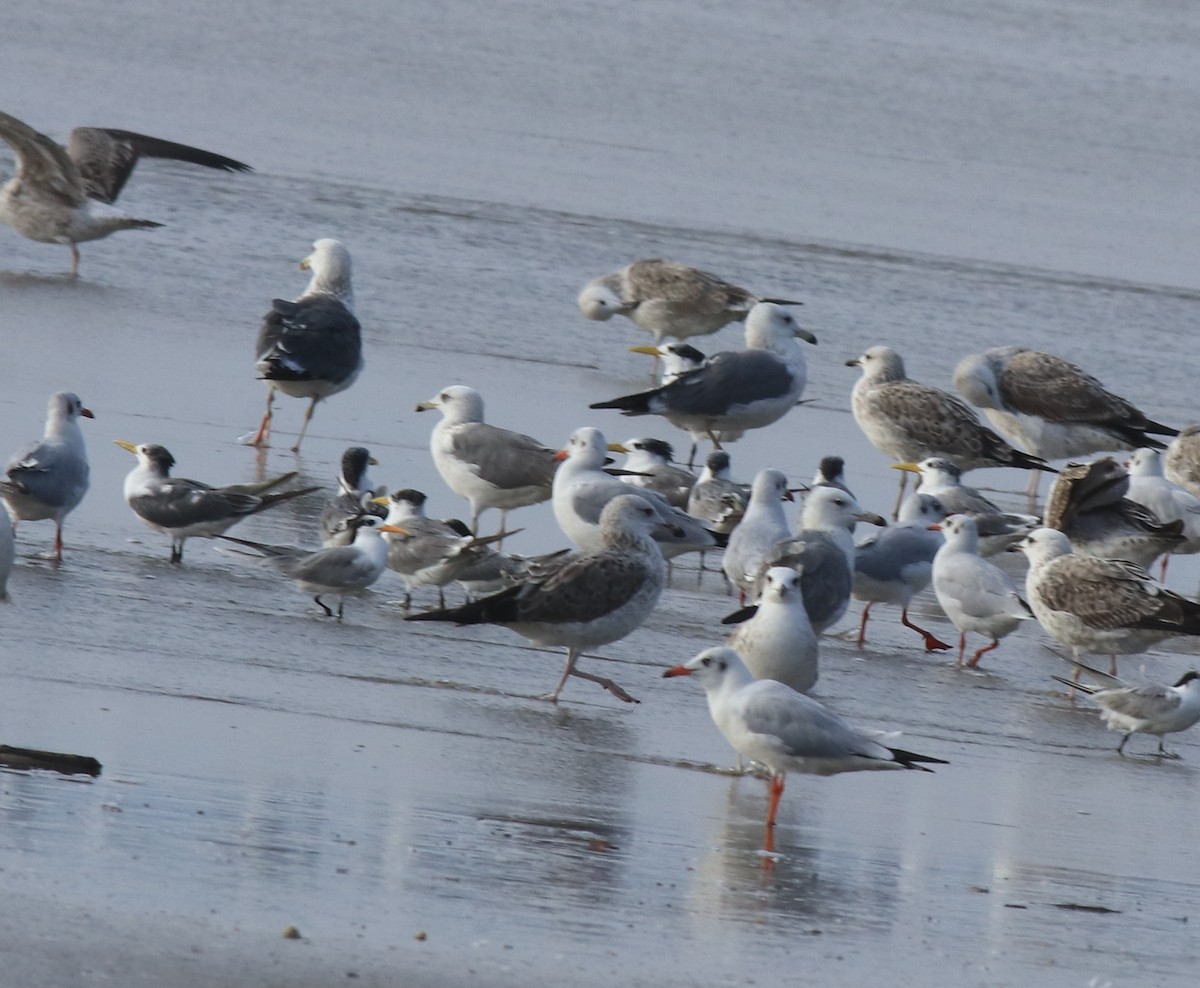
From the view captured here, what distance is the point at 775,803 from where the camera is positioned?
6129 mm

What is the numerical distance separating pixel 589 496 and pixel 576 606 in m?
1.79

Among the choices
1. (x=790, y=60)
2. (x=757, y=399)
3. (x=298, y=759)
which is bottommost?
(x=298, y=759)

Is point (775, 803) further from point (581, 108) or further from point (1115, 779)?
point (581, 108)

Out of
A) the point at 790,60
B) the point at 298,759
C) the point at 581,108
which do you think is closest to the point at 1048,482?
the point at 298,759

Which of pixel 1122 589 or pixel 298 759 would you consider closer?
pixel 298 759

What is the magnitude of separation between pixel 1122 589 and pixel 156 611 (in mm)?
3815

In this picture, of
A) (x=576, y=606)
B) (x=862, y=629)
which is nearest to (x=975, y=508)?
(x=862, y=629)

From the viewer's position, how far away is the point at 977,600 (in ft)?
27.9

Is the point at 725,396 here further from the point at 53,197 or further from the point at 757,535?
the point at 53,197

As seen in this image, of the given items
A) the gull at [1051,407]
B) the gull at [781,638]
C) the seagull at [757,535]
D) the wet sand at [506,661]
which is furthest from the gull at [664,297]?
the gull at [781,638]

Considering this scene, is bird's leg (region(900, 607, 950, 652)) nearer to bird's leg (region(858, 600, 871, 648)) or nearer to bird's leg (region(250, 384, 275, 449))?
bird's leg (region(858, 600, 871, 648))

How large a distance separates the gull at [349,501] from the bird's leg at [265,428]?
0.80 meters

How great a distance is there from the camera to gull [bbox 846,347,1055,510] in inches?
449

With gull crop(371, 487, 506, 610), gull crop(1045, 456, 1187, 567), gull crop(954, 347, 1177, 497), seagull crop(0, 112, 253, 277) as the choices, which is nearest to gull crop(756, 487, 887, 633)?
gull crop(371, 487, 506, 610)
